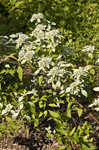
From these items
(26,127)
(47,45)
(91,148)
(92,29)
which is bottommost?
(91,148)

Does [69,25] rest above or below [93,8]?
below

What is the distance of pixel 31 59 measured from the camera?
6.54ft

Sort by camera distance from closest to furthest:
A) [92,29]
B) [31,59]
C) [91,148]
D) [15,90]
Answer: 1. [91,148]
2. [31,59]
3. [15,90]
4. [92,29]

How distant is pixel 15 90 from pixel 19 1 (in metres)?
1.95

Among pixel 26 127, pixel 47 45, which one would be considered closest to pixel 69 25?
pixel 47 45

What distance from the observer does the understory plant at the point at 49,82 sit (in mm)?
1800

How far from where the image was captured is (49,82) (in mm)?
1902

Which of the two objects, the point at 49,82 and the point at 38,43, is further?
the point at 38,43

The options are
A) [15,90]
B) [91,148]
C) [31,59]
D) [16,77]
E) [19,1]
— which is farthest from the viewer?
[19,1]

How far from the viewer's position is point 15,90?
2.17 m

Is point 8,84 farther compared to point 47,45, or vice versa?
point 8,84

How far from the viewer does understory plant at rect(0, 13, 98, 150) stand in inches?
70.9

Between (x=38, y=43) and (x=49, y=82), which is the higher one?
(x=38, y=43)

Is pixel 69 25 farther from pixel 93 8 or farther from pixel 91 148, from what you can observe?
pixel 91 148
